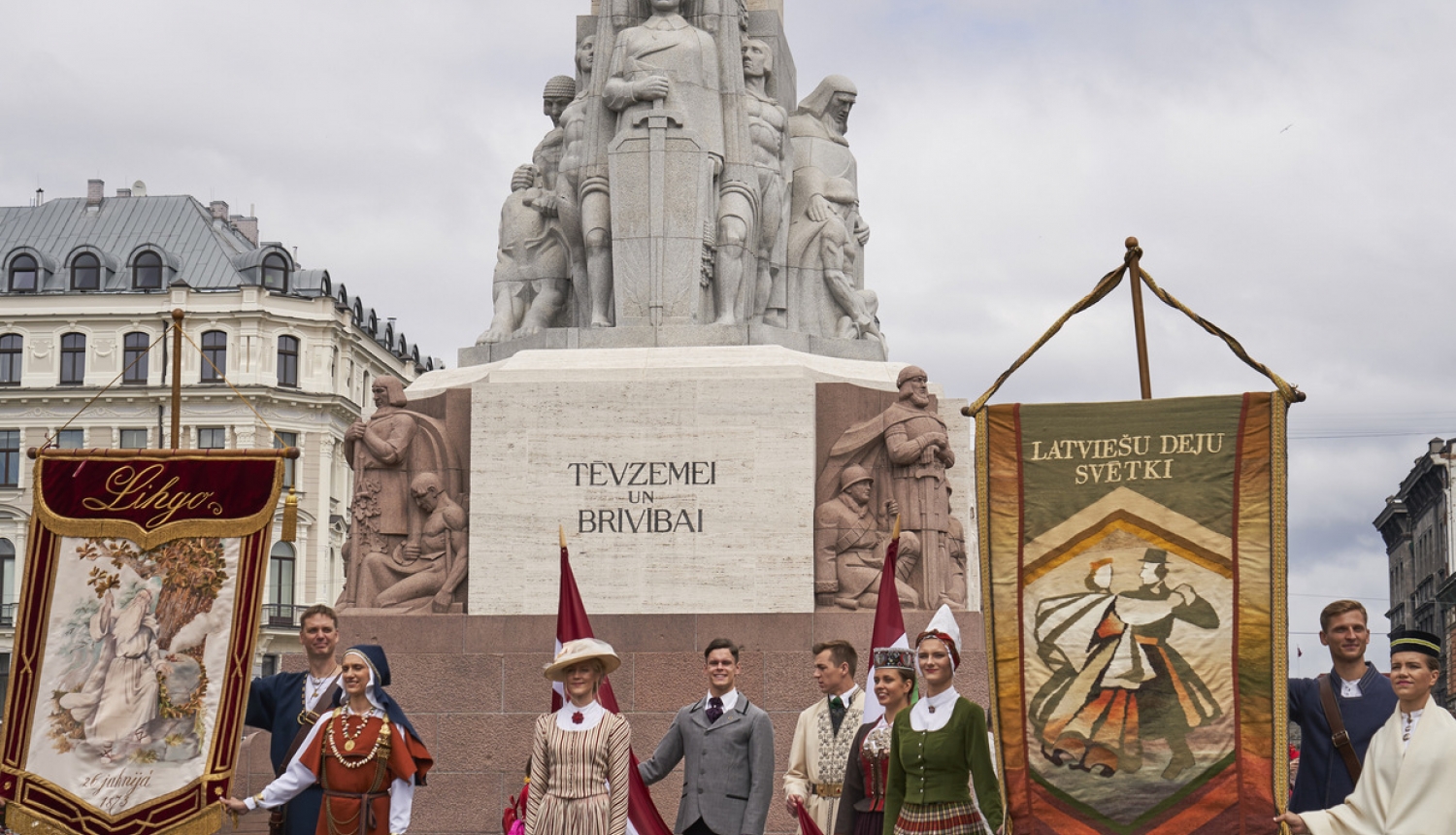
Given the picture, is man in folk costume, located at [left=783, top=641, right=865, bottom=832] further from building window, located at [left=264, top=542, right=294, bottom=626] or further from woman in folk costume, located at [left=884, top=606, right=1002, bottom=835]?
building window, located at [left=264, top=542, right=294, bottom=626]

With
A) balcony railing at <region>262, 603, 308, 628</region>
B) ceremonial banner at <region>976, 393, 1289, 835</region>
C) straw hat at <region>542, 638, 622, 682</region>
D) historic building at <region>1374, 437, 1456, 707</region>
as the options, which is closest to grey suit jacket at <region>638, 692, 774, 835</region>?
straw hat at <region>542, 638, 622, 682</region>

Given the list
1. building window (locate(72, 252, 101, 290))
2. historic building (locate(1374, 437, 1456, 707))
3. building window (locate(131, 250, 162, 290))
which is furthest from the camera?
historic building (locate(1374, 437, 1456, 707))

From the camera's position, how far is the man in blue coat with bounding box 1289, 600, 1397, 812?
10.3 m

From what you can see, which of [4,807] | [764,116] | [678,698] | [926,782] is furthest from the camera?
[764,116]

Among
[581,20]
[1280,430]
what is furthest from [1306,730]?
[581,20]

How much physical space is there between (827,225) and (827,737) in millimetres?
7572

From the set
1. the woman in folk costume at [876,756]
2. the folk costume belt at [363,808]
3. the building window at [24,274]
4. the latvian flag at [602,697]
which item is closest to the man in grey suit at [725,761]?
the latvian flag at [602,697]

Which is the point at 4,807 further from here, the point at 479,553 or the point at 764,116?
the point at 764,116

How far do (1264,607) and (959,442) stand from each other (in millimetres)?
7881

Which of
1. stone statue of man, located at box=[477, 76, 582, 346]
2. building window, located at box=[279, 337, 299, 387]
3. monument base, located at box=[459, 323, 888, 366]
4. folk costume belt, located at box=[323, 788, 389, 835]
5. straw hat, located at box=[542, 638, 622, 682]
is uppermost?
building window, located at box=[279, 337, 299, 387]

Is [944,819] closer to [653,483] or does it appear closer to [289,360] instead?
[653,483]

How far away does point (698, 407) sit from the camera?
16141 millimetres

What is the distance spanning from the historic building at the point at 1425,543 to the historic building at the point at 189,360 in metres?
39.3

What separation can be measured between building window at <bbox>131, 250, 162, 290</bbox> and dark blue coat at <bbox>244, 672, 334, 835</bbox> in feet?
167
